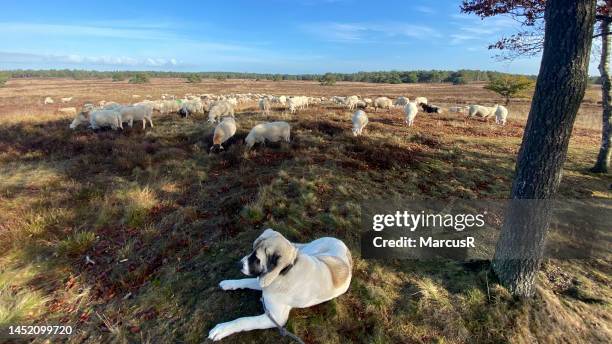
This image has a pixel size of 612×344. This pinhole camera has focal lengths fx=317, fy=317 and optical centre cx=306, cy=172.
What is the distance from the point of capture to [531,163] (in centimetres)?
396

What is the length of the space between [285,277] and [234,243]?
2.33 metres

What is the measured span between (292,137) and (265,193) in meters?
6.67

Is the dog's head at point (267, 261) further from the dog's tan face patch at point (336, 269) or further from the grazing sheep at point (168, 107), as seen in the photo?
the grazing sheep at point (168, 107)

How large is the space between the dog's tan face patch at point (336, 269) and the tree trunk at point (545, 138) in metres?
2.29

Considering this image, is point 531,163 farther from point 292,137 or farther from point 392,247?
point 292,137

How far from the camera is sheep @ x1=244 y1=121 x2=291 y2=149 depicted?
1252 centimetres

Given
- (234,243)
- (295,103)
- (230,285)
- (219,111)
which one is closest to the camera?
(230,285)

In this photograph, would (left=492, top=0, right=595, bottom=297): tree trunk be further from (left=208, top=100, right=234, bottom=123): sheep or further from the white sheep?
the white sheep

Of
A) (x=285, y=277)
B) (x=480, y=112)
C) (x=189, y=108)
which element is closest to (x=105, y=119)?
(x=189, y=108)

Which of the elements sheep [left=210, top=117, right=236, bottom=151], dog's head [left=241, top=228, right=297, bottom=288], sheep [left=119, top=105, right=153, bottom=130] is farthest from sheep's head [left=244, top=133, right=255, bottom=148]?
dog's head [left=241, top=228, right=297, bottom=288]

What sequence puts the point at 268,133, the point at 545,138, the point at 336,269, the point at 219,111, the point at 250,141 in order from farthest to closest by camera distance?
the point at 219,111 → the point at 268,133 → the point at 250,141 → the point at 336,269 → the point at 545,138

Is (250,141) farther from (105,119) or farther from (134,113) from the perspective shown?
(134,113)

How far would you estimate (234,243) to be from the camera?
5.73 metres

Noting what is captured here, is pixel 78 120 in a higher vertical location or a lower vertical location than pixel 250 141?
higher
